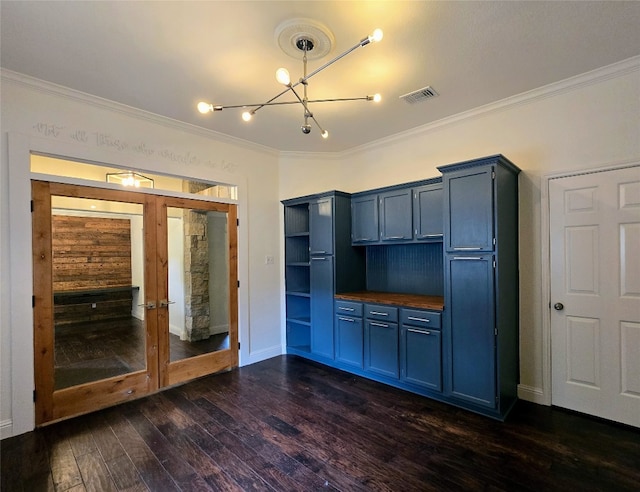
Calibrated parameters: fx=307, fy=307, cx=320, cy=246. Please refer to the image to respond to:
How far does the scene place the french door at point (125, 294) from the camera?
270 cm

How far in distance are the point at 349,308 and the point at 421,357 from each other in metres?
0.98

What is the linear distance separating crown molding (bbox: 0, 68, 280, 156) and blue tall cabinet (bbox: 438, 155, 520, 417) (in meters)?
2.70

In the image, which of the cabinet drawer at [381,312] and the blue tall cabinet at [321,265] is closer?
the cabinet drawer at [381,312]

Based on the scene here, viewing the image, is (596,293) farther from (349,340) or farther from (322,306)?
(322,306)

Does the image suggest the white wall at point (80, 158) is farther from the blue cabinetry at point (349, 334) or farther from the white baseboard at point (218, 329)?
the blue cabinetry at point (349, 334)

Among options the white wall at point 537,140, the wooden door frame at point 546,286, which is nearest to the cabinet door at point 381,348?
the white wall at point 537,140

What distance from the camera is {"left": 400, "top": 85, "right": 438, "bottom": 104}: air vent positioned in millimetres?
2852

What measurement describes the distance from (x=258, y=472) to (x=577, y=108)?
155 inches

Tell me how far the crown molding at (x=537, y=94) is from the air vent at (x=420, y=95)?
1.97ft

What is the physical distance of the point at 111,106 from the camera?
2986 millimetres

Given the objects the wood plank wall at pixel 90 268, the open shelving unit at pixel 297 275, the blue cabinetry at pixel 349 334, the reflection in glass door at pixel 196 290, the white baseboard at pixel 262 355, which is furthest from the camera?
the open shelving unit at pixel 297 275

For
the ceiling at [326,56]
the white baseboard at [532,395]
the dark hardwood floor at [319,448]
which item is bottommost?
the dark hardwood floor at [319,448]

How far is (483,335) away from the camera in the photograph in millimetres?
2693

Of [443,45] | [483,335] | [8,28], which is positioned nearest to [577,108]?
[443,45]
